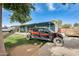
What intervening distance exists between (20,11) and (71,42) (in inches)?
16.0

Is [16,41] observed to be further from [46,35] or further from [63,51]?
[63,51]

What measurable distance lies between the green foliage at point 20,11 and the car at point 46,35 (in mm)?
91

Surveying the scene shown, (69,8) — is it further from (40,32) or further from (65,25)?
(40,32)

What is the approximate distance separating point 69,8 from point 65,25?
117mm

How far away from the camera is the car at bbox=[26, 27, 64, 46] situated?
146 centimetres

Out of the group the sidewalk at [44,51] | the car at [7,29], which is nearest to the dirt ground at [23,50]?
the sidewalk at [44,51]

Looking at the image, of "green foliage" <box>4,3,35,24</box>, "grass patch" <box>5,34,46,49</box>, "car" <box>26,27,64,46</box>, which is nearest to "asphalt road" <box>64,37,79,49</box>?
"car" <box>26,27,64,46</box>

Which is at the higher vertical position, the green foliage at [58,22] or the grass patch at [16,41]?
the green foliage at [58,22]

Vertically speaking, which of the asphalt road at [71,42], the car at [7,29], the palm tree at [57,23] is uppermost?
the palm tree at [57,23]

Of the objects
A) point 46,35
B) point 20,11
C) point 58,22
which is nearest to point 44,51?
point 46,35

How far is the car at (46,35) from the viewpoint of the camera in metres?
1.46

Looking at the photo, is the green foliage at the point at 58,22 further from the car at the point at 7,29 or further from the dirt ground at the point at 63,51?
the car at the point at 7,29

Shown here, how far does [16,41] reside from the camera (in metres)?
1.46

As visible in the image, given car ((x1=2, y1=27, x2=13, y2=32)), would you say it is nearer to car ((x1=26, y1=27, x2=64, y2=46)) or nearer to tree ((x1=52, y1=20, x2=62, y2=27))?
→ car ((x1=26, y1=27, x2=64, y2=46))
